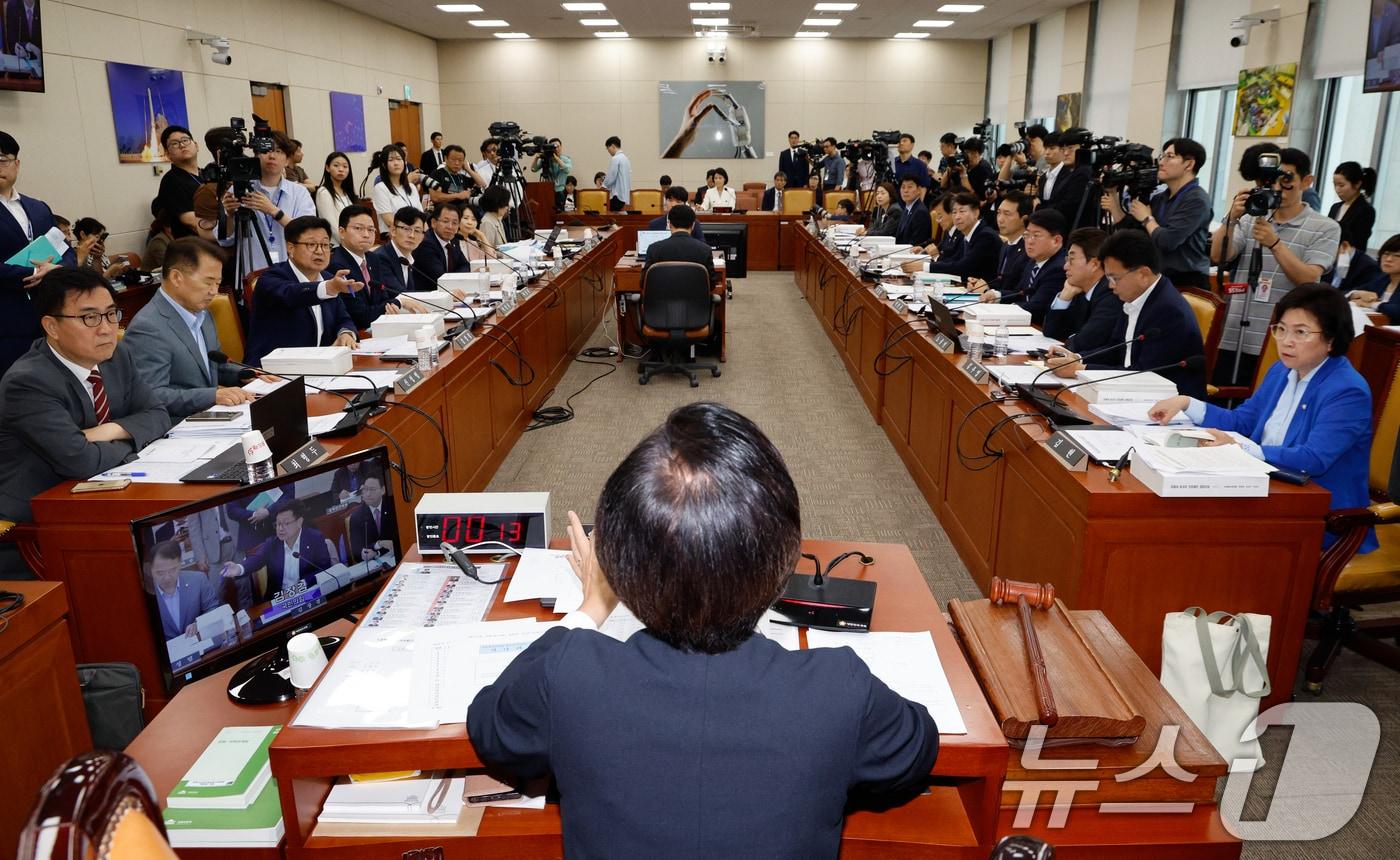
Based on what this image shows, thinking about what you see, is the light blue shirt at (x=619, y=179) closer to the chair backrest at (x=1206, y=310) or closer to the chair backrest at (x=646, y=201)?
the chair backrest at (x=646, y=201)

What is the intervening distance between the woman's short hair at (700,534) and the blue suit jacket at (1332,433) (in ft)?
6.39

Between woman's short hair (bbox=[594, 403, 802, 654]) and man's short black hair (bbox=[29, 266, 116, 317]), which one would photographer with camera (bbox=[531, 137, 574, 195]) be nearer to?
man's short black hair (bbox=[29, 266, 116, 317])

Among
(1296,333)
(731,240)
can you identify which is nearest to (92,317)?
(1296,333)

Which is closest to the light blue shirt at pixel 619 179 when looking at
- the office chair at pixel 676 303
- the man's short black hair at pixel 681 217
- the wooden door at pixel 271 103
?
the wooden door at pixel 271 103

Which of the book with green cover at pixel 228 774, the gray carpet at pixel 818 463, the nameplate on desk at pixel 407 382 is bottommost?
the gray carpet at pixel 818 463

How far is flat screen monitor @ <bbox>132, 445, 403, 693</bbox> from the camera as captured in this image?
4.54ft

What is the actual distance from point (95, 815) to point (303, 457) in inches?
72.5

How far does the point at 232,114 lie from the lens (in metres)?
8.02

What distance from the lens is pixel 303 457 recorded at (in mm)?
2367

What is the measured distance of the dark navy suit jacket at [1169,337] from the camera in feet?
10.2

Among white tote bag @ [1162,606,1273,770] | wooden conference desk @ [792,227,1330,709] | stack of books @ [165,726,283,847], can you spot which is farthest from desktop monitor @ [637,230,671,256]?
stack of books @ [165,726,283,847]

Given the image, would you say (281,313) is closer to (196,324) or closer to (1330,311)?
(196,324)

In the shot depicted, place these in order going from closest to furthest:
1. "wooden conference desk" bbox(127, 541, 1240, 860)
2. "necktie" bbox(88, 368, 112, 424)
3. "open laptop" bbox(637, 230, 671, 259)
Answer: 1. "wooden conference desk" bbox(127, 541, 1240, 860)
2. "necktie" bbox(88, 368, 112, 424)
3. "open laptop" bbox(637, 230, 671, 259)

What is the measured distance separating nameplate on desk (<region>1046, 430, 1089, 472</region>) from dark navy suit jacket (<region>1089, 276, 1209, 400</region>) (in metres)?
0.88
